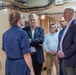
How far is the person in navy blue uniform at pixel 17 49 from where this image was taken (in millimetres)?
1921

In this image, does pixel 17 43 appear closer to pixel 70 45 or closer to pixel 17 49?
pixel 17 49

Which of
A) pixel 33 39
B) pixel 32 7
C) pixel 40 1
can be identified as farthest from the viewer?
pixel 40 1

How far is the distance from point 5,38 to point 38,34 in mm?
955

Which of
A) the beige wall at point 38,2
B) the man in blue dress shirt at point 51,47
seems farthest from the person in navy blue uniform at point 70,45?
the beige wall at point 38,2

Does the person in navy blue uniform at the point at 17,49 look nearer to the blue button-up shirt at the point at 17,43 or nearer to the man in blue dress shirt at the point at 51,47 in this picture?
the blue button-up shirt at the point at 17,43

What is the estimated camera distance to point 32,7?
4.67 meters

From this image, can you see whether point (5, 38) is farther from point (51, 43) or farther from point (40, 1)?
point (40, 1)

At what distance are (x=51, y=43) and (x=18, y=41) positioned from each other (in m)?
2.03

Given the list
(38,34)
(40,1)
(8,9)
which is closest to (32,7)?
(40,1)

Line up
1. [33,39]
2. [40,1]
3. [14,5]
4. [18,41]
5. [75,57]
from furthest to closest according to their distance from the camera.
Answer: [40,1]
[14,5]
[33,39]
[75,57]
[18,41]

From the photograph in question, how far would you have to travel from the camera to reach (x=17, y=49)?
1.93 metres

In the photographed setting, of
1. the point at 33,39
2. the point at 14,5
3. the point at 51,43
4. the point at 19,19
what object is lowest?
the point at 51,43

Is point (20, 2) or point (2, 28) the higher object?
point (20, 2)

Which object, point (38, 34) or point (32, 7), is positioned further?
point (32, 7)
